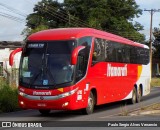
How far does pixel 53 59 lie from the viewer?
709 inches

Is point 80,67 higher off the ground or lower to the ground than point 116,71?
higher

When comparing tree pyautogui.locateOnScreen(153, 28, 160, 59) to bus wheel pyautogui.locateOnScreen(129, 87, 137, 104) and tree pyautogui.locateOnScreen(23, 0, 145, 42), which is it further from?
bus wheel pyautogui.locateOnScreen(129, 87, 137, 104)

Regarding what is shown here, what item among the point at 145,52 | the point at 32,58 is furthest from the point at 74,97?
the point at 145,52

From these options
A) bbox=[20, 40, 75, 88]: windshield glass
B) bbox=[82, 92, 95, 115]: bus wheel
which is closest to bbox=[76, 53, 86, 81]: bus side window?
bbox=[20, 40, 75, 88]: windshield glass

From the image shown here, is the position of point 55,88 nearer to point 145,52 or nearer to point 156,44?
point 145,52

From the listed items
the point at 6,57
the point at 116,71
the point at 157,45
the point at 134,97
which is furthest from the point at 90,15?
the point at 116,71

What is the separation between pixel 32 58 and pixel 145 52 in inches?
472

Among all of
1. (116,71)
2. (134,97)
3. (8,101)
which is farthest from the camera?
(134,97)

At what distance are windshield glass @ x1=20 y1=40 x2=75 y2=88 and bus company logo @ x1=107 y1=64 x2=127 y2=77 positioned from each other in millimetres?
3992

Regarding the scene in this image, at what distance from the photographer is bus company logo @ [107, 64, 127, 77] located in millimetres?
21669

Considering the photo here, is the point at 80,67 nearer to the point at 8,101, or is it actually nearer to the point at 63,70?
the point at 63,70

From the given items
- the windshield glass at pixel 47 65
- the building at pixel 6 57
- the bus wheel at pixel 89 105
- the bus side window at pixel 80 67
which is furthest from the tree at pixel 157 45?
the windshield glass at pixel 47 65

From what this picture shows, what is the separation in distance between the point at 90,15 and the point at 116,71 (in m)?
51.2

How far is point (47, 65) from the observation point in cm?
1802
